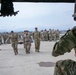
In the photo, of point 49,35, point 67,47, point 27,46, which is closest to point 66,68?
point 67,47

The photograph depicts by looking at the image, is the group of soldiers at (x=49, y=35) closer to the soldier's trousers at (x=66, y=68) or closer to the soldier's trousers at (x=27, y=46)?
the soldier's trousers at (x=27, y=46)

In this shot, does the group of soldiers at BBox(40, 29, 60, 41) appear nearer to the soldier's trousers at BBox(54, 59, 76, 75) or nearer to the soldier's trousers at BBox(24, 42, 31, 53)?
the soldier's trousers at BBox(24, 42, 31, 53)

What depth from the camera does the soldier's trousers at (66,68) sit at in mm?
2717

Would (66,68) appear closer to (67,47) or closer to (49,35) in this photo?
(67,47)

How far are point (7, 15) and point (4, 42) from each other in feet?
90.8

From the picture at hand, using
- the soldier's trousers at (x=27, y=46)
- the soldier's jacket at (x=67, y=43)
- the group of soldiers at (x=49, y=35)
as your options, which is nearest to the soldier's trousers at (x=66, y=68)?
the soldier's jacket at (x=67, y=43)

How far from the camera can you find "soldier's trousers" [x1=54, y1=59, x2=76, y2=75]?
2717 millimetres

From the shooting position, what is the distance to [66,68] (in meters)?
2.79

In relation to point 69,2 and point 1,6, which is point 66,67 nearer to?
point 69,2

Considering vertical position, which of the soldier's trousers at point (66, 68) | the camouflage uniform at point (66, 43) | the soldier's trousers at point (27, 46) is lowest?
the soldier's trousers at point (27, 46)

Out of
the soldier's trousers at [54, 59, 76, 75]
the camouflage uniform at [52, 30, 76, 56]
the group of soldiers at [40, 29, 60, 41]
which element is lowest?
the group of soldiers at [40, 29, 60, 41]

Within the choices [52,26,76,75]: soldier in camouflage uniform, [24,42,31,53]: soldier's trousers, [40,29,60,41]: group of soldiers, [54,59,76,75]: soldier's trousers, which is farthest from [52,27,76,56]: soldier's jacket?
[40,29,60,41]: group of soldiers

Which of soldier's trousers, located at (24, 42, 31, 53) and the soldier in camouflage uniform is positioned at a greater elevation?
the soldier in camouflage uniform

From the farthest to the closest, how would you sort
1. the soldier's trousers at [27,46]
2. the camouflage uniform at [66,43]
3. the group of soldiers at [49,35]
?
the group of soldiers at [49,35] → the soldier's trousers at [27,46] → the camouflage uniform at [66,43]
